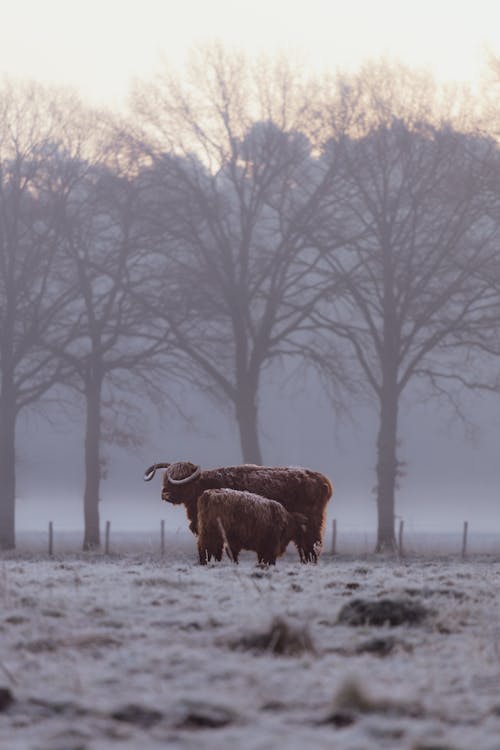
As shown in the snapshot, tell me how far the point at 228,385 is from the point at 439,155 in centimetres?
833

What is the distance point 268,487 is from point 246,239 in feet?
58.2

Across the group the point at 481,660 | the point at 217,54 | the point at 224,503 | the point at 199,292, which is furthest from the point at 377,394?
the point at 481,660

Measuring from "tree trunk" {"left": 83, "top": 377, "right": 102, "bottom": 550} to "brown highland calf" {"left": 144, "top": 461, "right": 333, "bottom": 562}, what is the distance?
17300 mm

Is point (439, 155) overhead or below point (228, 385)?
overhead

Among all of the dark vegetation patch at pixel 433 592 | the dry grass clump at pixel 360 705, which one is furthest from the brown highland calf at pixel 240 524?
the dry grass clump at pixel 360 705

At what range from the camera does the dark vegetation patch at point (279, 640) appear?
7.92m

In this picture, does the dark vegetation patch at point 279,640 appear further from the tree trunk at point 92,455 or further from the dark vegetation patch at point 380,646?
the tree trunk at point 92,455

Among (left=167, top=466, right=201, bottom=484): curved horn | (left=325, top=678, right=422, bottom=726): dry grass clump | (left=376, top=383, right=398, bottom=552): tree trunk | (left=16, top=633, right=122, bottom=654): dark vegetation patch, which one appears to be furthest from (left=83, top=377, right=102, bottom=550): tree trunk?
(left=325, top=678, right=422, bottom=726): dry grass clump

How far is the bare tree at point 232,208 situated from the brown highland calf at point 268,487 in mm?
15277

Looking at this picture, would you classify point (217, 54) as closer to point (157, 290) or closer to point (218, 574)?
point (157, 290)

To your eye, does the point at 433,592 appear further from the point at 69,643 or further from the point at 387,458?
the point at 387,458

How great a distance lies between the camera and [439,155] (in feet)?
101

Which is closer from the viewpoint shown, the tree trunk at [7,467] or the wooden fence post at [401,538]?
the wooden fence post at [401,538]

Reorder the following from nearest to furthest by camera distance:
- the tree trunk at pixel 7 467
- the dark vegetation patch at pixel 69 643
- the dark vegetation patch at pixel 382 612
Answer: the dark vegetation patch at pixel 69 643, the dark vegetation patch at pixel 382 612, the tree trunk at pixel 7 467
